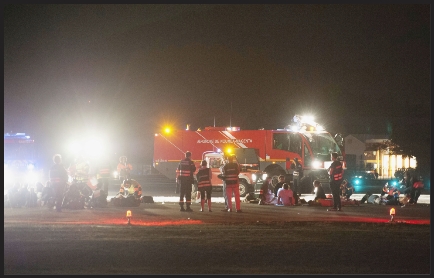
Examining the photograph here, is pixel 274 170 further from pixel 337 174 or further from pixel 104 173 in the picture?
pixel 104 173

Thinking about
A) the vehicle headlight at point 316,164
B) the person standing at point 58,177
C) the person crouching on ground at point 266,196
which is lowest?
the person crouching on ground at point 266,196

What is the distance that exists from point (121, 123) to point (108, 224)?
34.3 meters

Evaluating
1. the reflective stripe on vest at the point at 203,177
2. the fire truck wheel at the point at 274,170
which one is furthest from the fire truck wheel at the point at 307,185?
the reflective stripe on vest at the point at 203,177

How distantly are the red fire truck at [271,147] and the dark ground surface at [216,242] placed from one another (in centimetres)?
858

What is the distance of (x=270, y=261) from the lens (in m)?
9.91

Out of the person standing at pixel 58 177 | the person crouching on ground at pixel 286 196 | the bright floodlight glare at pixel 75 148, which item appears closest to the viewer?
the person standing at pixel 58 177

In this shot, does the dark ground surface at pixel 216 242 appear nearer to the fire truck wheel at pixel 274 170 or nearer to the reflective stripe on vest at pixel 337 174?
the reflective stripe on vest at pixel 337 174

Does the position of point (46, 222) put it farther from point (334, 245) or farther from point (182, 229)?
point (334, 245)

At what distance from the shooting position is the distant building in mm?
56250

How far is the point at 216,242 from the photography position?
473 inches

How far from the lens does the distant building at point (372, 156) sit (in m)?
56.2

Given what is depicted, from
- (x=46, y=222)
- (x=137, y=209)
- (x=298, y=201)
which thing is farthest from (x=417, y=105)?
(x=46, y=222)

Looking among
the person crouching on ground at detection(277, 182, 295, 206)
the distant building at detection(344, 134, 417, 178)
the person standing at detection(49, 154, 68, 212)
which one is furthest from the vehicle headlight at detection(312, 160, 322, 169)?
the distant building at detection(344, 134, 417, 178)

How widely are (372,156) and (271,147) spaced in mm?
39680
